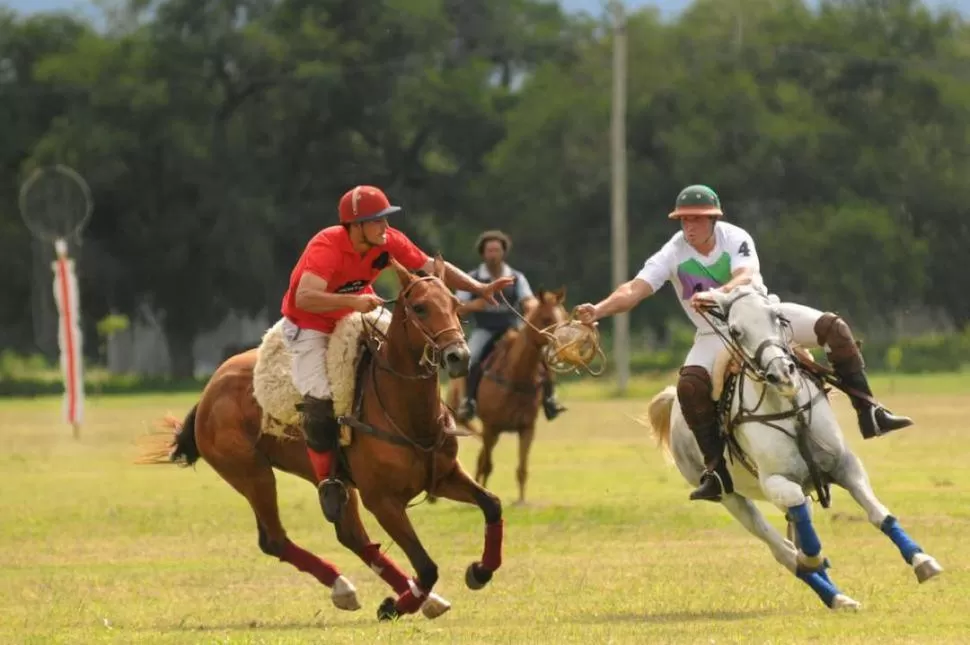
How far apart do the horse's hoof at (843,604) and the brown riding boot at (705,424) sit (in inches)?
46.0

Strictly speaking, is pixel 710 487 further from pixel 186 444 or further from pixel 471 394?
pixel 471 394

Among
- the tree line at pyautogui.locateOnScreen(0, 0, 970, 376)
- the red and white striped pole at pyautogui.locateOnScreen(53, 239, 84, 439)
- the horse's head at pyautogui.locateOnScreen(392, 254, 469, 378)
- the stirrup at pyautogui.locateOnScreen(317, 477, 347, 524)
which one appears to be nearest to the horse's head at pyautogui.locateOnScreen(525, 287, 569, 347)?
the stirrup at pyautogui.locateOnScreen(317, 477, 347, 524)

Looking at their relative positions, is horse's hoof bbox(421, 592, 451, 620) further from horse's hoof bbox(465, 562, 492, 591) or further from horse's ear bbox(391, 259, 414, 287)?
horse's ear bbox(391, 259, 414, 287)

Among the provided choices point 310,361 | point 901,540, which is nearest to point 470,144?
point 310,361

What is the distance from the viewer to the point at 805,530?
38.8ft

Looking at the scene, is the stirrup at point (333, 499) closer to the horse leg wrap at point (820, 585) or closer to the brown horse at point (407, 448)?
the brown horse at point (407, 448)

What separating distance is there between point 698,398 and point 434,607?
1.96 metres

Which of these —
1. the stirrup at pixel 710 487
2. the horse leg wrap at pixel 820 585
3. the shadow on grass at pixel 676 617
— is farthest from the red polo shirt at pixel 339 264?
the horse leg wrap at pixel 820 585

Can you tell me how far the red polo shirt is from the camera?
493 inches

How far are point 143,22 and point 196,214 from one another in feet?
Result: 37.2

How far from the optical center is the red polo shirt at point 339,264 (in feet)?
41.1

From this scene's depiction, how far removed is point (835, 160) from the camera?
64875mm

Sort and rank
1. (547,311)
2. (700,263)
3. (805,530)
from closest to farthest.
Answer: (805,530), (700,263), (547,311)

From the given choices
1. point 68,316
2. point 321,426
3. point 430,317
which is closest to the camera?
point 430,317
